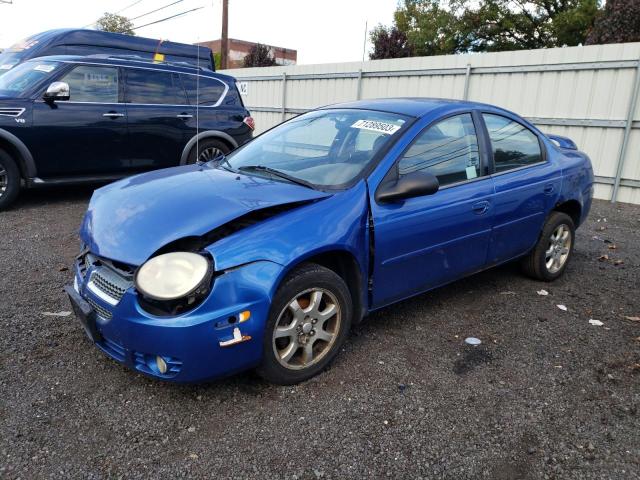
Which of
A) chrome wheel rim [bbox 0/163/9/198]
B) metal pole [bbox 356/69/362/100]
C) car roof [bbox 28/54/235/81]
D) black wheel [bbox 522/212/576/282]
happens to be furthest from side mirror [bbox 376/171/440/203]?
metal pole [bbox 356/69/362/100]

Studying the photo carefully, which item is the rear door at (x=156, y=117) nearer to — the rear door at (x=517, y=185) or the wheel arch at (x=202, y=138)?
the wheel arch at (x=202, y=138)

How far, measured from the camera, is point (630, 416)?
2.73m

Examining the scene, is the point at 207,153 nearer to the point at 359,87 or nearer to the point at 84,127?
the point at 84,127

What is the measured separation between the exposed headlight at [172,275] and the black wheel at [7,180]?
491 cm

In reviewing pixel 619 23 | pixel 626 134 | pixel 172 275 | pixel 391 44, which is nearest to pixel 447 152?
pixel 172 275

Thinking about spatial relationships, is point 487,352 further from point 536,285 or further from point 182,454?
point 182,454

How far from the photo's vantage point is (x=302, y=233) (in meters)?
2.75

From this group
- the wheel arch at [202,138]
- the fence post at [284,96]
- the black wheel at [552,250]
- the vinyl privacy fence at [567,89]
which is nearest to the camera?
the black wheel at [552,250]

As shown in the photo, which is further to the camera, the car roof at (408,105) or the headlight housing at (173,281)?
the car roof at (408,105)

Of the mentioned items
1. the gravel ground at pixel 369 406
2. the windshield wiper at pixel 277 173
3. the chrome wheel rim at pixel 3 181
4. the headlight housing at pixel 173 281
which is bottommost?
the gravel ground at pixel 369 406

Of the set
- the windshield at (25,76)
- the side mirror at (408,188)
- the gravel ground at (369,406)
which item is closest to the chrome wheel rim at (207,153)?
the windshield at (25,76)

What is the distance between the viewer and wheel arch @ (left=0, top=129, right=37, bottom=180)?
6.16 m

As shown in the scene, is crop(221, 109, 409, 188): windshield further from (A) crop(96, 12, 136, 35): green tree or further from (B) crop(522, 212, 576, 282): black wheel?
(A) crop(96, 12, 136, 35): green tree

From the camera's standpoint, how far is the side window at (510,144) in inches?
157
